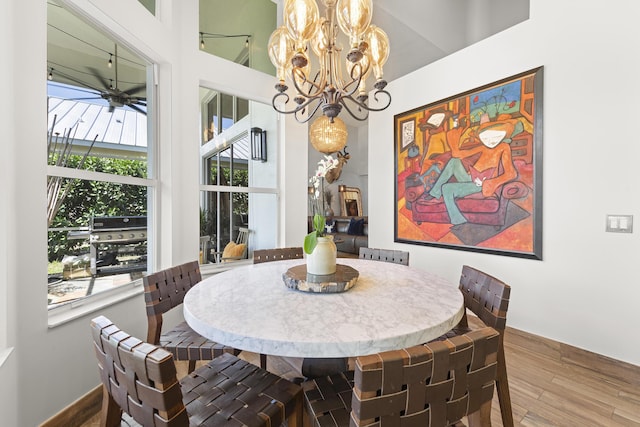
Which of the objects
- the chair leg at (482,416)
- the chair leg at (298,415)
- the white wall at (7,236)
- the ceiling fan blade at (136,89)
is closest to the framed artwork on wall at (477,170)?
the chair leg at (482,416)

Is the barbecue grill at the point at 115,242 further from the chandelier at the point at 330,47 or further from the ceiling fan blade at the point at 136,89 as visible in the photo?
the chandelier at the point at 330,47

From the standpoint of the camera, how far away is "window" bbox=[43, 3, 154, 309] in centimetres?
156

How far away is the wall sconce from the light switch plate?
9.96 feet

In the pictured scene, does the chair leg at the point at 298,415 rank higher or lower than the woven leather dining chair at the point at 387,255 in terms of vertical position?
lower

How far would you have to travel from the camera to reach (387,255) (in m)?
2.15

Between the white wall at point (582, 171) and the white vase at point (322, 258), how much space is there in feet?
6.14

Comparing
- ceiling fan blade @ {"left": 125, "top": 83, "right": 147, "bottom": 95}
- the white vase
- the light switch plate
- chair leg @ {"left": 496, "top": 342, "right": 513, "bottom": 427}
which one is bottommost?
chair leg @ {"left": 496, "top": 342, "right": 513, "bottom": 427}

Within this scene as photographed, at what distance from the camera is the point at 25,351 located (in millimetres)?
1308

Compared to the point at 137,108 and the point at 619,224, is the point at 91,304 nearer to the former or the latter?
the point at 137,108

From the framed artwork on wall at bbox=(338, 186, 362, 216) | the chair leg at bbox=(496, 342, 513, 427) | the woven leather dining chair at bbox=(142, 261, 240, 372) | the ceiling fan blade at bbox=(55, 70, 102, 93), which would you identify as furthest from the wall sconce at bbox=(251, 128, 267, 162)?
the framed artwork on wall at bbox=(338, 186, 362, 216)

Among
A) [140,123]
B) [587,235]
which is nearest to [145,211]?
Result: [140,123]

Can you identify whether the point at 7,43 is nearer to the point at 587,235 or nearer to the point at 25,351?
the point at 25,351

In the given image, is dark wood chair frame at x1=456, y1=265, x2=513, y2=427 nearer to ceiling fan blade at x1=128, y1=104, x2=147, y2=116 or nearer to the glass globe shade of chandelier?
the glass globe shade of chandelier

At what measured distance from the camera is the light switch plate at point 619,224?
182 centimetres
